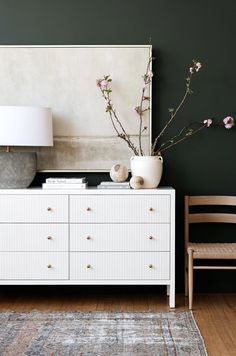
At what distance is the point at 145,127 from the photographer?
3.92 meters

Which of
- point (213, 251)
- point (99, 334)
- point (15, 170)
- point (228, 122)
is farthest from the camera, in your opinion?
point (228, 122)

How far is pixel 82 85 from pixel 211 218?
53.1 inches

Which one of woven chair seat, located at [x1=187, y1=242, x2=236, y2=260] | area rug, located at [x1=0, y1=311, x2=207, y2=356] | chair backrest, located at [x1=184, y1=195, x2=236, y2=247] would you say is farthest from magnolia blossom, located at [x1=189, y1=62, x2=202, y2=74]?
area rug, located at [x1=0, y1=311, x2=207, y2=356]

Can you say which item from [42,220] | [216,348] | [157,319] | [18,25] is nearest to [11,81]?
[18,25]

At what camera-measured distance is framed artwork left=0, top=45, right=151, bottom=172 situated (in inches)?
154

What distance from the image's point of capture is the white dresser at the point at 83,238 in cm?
353

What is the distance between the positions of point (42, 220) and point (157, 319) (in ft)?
3.20

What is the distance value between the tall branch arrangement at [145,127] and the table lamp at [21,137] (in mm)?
466

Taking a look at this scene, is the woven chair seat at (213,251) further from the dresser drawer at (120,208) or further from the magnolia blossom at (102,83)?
the magnolia blossom at (102,83)

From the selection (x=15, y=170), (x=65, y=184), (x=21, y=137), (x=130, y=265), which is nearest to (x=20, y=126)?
(x=21, y=137)

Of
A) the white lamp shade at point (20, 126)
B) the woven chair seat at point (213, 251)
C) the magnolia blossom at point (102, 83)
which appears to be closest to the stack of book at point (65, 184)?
the white lamp shade at point (20, 126)

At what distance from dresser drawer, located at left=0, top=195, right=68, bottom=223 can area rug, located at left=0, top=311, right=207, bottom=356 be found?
23.9 inches

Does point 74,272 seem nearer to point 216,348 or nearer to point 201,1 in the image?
point 216,348

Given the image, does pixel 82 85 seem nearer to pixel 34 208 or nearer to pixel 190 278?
pixel 34 208
